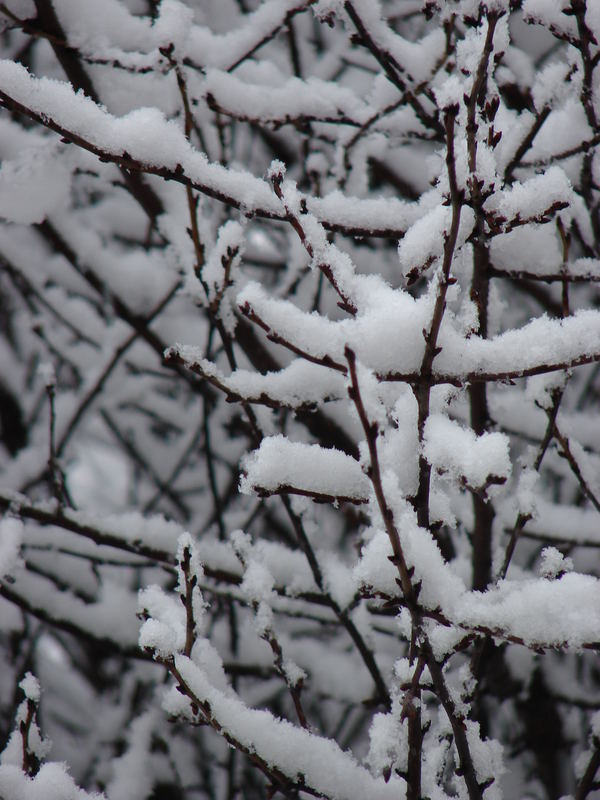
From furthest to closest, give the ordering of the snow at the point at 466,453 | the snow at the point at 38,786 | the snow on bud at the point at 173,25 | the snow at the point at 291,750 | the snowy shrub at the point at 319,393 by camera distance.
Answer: the snow on bud at the point at 173,25, the snow at the point at 38,786, the snow at the point at 291,750, the snowy shrub at the point at 319,393, the snow at the point at 466,453

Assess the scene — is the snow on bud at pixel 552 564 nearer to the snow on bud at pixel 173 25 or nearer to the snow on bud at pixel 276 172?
the snow on bud at pixel 276 172

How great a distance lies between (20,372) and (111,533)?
2630 millimetres

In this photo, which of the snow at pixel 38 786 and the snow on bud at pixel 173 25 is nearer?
the snow at pixel 38 786

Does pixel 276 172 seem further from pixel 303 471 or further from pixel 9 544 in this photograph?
pixel 9 544

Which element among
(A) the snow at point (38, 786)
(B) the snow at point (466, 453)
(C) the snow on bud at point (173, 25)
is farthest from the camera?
(C) the snow on bud at point (173, 25)

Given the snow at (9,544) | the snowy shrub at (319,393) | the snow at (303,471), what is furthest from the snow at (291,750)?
the snow at (9,544)

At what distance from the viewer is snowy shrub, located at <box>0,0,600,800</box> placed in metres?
1.02

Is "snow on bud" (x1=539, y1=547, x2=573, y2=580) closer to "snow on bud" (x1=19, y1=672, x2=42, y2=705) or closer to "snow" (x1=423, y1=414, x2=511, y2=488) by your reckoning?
"snow" (x1=423, y1=414, x2=511, y2=488)

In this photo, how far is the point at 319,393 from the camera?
1195 mm

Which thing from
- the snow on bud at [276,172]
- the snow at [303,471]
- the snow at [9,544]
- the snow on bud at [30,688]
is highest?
the snow on bud at [276,172]

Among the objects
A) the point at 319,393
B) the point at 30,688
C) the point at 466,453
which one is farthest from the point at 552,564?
the point at 30,688

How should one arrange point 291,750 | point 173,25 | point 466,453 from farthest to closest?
point 173,25, point 291,750, point 466,453

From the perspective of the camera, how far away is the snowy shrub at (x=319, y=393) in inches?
40.3

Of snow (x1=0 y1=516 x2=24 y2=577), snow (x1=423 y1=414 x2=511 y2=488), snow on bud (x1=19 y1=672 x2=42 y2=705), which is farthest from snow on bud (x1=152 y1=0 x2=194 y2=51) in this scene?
snow on bud (x1=19 y1=672 x2=42 y2=705)
